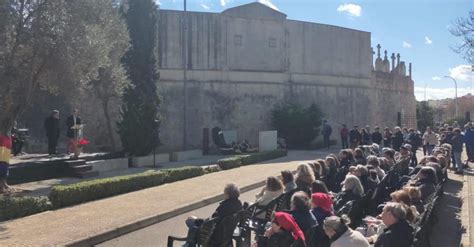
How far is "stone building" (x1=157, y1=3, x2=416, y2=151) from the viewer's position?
1299 inches

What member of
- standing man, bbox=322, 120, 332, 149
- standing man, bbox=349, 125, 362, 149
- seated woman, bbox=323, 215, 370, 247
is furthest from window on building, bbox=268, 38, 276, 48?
seated woman, bbox=323, 215, 370, 247

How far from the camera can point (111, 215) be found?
10695mm

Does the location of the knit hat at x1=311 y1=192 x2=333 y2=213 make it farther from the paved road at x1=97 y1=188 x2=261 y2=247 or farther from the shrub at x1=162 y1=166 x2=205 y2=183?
the shrub at x1=162 y1=166 x2=205 y2=183

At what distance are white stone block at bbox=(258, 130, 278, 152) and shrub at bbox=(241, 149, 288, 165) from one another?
4.63ft

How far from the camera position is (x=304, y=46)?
3791 centimetres

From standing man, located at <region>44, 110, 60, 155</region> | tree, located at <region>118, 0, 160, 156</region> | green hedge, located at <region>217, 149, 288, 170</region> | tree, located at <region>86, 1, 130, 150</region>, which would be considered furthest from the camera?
tree, located at <region>118, 0, 160, 156</region>

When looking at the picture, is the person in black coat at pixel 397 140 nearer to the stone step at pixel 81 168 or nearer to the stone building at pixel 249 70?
the stone step at pixel 81 168

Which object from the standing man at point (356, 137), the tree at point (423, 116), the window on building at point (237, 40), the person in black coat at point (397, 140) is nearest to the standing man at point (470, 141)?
the person in black coat at point (397, 140)

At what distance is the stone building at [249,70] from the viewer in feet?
108

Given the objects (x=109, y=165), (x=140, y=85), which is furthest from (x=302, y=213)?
(x=140, y=85)

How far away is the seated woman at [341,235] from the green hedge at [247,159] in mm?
15268

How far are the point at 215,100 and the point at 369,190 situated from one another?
2530cm

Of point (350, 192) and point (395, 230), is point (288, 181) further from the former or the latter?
point (395, 230)

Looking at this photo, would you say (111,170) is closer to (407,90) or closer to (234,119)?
(234,119)
